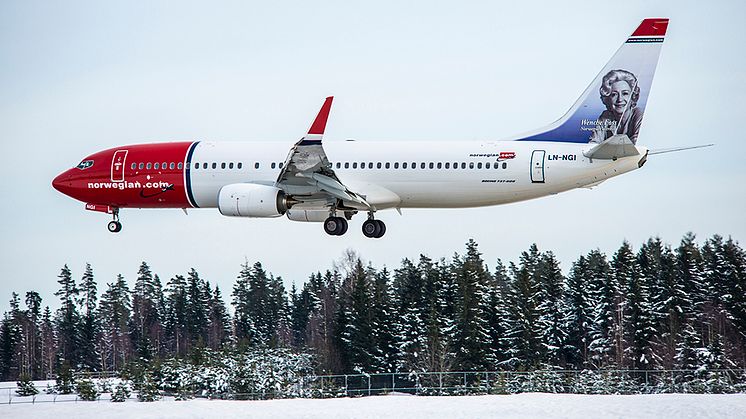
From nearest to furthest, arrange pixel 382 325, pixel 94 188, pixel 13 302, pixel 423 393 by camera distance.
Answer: pixel 94 188 < pixel 423 393 < pixel 382 325 < pixel 13 302

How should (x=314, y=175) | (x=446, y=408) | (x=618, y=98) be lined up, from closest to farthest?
(x=446, y=408)
(x=314, y=175)
(x=618, y=98)

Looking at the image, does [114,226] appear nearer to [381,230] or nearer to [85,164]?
[85,164]

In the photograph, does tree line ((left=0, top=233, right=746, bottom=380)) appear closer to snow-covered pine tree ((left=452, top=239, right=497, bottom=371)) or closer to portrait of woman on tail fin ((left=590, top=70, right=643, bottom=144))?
snow-covered pine tree ((left=452, top=239, right=497, bottom=371))

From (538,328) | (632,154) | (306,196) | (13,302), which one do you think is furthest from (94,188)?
(13,302)

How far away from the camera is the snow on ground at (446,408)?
4081cm

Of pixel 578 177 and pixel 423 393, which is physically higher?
pixel 578 177

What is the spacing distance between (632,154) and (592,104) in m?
3.55

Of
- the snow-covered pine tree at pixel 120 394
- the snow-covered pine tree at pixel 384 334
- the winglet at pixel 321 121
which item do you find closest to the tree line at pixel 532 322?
the snow-covered pine tree at pixel 384 334

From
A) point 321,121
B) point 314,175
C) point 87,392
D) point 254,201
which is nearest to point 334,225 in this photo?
point 314,175

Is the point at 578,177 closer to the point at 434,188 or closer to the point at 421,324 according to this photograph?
the point at 434,188

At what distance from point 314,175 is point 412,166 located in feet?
12.5

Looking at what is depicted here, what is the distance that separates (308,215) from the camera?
54.9m

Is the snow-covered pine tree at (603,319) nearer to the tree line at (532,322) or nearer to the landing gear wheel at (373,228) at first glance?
the tree line at (532,322)

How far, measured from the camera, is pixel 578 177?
5019 cm
